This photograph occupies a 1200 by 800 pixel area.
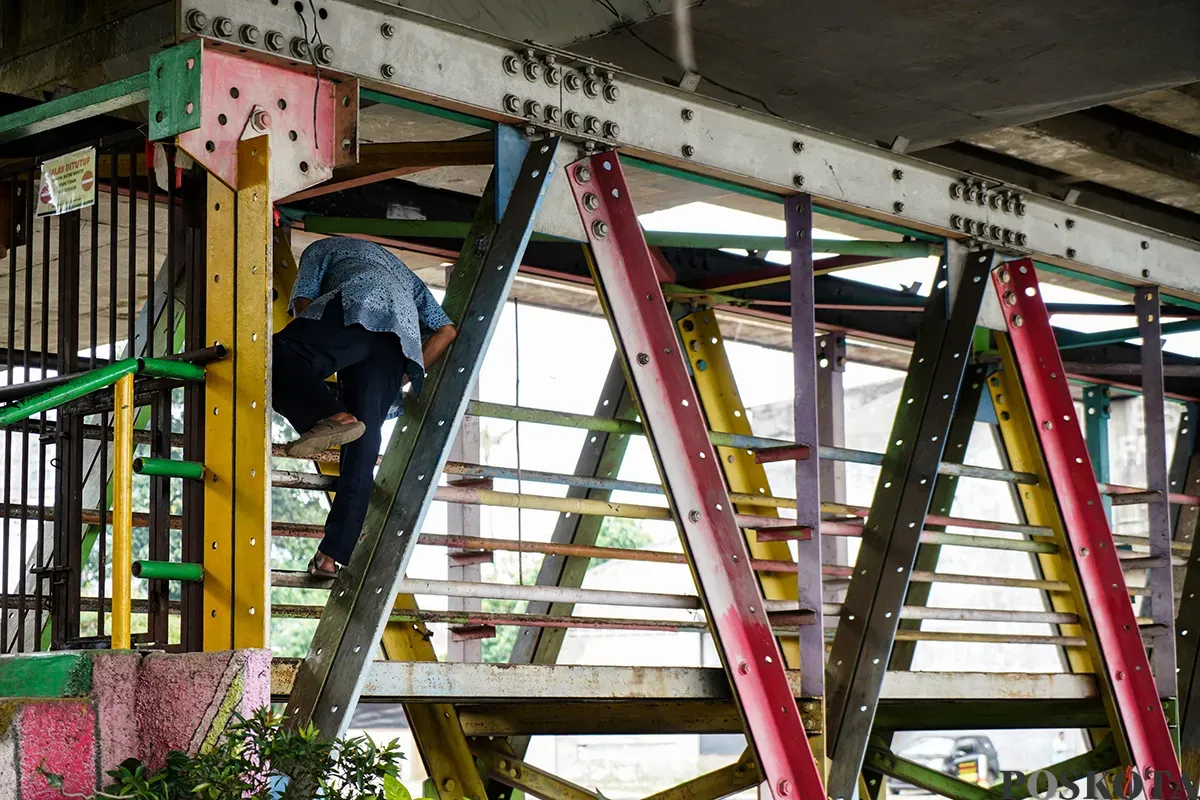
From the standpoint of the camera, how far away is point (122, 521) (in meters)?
4.79

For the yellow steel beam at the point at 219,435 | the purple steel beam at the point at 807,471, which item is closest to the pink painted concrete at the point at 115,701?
the yellow steel beam at the point at 219,435

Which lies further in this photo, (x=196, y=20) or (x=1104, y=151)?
(x=1104, y=151)

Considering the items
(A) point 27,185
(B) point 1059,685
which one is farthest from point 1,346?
(B) point 1059,685

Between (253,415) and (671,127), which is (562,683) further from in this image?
(671,127)

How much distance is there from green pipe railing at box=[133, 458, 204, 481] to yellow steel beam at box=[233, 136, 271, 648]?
0.14 meters

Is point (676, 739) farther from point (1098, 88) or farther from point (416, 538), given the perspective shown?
point (416, 538)

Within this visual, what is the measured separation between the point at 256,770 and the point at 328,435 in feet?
5.13

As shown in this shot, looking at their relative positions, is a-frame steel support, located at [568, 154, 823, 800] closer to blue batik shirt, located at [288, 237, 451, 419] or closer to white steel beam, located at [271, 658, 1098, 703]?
white steel beam, located at [271, 658, 1098, 703]

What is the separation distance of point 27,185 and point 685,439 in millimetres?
2830

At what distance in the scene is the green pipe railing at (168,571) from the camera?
471 centimetres

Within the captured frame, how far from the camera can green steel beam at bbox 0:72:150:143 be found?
5.31m

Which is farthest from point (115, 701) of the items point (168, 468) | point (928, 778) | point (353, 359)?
point (928, 778)

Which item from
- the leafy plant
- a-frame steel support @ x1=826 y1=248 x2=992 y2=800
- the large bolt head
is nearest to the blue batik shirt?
the large bolt head

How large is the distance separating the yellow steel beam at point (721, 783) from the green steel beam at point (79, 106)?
13.3ft
